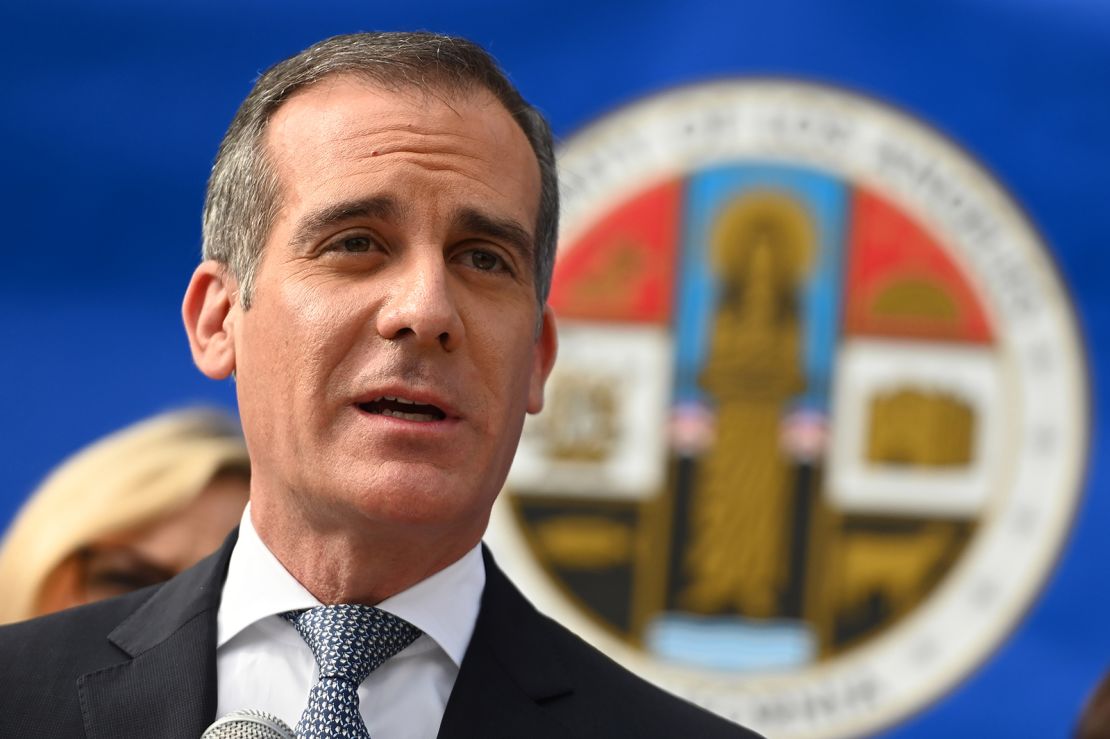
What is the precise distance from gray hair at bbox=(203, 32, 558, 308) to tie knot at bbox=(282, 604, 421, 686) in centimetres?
40

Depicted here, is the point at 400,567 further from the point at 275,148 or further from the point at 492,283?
the point at 275,148

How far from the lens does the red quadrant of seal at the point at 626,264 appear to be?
4.30 meters

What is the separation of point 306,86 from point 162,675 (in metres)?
0.76

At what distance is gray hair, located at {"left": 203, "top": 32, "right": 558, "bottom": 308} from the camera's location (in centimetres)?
197

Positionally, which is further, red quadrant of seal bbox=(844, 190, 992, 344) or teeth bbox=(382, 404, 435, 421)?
red quadrant of seal bbox=(844, 190, 992, 344)

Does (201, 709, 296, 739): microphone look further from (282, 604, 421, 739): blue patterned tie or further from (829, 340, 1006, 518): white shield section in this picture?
(829, 340, 1006, 518): white shield section

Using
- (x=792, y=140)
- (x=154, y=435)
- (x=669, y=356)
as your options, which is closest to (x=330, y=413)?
(x=154, y=435)

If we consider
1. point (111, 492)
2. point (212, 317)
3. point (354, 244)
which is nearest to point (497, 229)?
point (354, 244)

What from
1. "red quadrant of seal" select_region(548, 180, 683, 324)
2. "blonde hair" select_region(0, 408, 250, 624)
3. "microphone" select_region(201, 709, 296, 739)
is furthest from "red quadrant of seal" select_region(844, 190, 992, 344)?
"microphone" select_region(201, 709, 296, 739)

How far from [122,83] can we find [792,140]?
194 cm

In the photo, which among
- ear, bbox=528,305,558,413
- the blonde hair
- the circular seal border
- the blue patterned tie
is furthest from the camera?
the circular seal border

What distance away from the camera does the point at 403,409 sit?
1.81 meters

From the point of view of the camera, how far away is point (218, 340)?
2.02 m

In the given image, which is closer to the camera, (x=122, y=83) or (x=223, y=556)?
(x=223, y=556)
